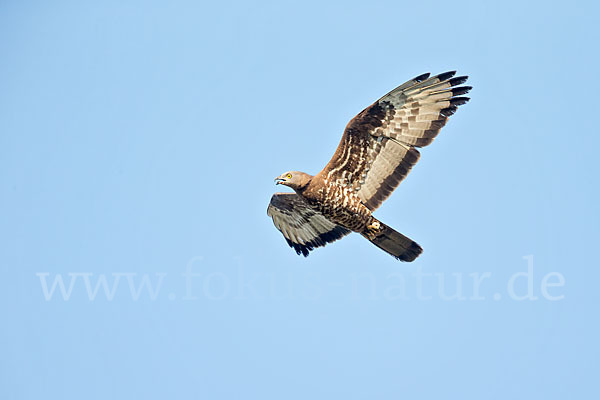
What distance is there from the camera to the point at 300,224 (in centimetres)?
1744

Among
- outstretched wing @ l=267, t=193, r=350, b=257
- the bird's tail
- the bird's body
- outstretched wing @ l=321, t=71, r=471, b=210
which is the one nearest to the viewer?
outstretched wing @ l=321, t=71, r=471, b=210

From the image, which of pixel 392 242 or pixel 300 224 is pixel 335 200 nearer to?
pixel 392 242

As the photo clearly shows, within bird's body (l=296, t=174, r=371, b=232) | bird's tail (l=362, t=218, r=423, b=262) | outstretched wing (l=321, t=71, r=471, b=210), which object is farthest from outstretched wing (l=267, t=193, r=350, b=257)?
outstretched wing (l=321, t=71, r=471, b=210)

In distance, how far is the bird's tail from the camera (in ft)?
51.2

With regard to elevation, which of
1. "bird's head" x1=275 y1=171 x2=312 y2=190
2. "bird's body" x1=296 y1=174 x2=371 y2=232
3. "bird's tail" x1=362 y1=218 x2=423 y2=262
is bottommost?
"bird's tail" x1=362 y1=218 x2=423 y2=262

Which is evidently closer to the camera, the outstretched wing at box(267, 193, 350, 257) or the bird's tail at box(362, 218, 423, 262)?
the bird's tail at box(362, 218, 423, 262)

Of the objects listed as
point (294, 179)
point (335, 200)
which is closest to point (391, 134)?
point (335, 200)

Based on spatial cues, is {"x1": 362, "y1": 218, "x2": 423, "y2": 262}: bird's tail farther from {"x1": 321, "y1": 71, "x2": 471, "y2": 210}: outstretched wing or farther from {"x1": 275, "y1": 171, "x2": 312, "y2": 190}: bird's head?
{"x1": 275, "y1": 171, "x2": 312, "y2": 190}: bird's head

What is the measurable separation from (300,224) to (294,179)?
7.41 feet

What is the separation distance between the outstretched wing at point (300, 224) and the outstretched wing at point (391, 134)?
64.9 inches

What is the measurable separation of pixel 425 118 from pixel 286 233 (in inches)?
155

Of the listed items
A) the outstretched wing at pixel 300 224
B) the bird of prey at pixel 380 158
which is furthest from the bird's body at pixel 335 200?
the outstretched wing at pixel 300 224

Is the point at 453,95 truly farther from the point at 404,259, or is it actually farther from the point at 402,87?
the point at 404,259

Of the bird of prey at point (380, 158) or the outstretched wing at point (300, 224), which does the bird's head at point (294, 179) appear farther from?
the outstretched wing at point (300, 224)
